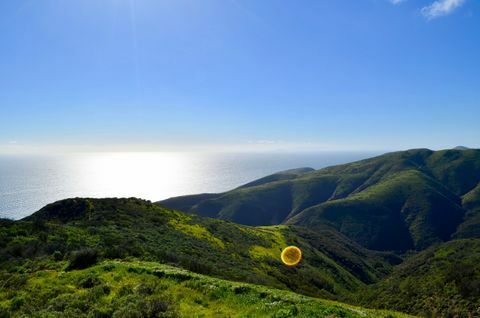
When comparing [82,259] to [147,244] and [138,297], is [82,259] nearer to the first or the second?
[138,297]

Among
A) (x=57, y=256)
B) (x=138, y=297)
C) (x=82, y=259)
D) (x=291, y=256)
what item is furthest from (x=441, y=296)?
(x=291, y=256)

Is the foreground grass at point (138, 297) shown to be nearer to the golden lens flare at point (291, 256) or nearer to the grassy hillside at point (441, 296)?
the grassy hillside at point (441, 296)

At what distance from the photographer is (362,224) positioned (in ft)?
602

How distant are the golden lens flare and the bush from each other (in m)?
47.0

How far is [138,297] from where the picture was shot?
12.4 m

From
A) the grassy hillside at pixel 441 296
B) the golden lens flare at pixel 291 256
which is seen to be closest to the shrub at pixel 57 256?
the grassy hillside at pixel 441 296

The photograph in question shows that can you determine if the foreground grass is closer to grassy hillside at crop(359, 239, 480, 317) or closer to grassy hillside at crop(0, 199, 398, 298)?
grassy hillside at crop(0, 199, 398, 298)

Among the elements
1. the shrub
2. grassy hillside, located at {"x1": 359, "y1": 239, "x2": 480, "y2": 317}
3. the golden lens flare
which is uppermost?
the shrub

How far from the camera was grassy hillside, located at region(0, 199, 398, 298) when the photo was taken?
21016 mm

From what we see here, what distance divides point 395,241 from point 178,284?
19506 centimetres

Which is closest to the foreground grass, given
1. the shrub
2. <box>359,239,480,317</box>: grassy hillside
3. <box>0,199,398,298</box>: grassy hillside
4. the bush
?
the bush

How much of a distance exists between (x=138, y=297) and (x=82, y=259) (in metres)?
7.77

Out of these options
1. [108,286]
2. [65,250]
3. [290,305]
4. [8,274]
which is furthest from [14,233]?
[290,305]

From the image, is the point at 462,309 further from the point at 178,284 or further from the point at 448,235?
the point at 448,235
